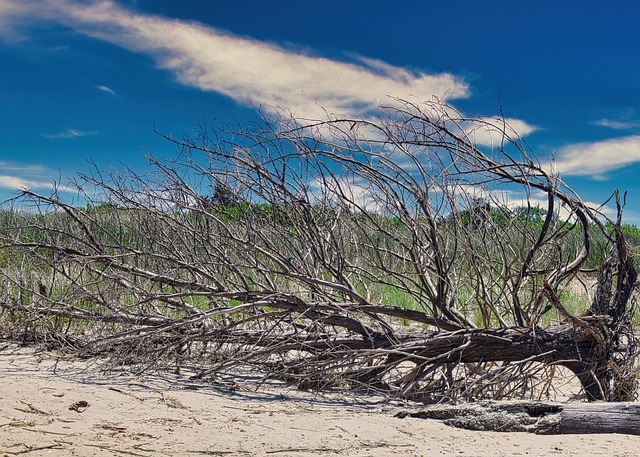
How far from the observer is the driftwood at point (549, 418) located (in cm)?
517

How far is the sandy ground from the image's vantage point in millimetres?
4387

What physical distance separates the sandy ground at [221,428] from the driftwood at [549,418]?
0.35ft

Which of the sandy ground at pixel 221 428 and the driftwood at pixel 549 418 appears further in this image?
the driftwood at pixel 549 418

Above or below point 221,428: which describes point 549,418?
above

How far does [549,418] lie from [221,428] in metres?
2.34

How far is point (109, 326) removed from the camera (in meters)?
9.20

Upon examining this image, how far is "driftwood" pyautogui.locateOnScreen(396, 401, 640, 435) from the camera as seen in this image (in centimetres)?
517

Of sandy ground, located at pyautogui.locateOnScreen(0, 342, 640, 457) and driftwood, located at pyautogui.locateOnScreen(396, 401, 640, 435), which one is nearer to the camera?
sandy ground, located at pyautogui.locateOnScreen(0, 342, 640, 457)

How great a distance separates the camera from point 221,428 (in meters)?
4.92

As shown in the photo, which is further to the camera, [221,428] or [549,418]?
[549,418]

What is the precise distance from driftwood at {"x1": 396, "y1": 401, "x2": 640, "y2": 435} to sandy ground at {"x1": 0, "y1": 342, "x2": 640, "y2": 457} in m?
0.11

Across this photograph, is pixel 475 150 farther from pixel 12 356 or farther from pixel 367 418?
pixel 12 356

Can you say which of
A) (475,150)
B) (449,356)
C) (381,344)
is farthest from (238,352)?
(475,150)

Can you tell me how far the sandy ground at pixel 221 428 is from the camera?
4.39 metres
